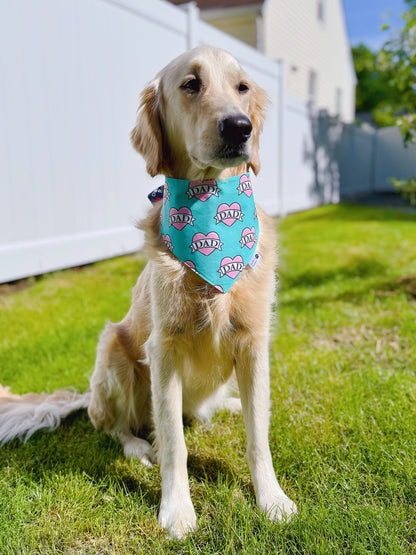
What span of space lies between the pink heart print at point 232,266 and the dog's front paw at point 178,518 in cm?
81

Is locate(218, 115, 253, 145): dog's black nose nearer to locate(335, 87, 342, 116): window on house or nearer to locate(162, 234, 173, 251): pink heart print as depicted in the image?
locate(162, 234, 173, 251): pink heart print

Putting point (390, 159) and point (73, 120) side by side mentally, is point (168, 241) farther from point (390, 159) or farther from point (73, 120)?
point (390, 159)

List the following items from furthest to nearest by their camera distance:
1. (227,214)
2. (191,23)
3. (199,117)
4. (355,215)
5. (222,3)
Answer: (222,3), (355,215), (191,23), (227,214), (199,117)

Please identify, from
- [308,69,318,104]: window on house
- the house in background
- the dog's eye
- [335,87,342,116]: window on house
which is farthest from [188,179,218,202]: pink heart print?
[335,87,342,116]: window on house

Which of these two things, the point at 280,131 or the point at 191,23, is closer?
the point at 191,23

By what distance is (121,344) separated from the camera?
7.21ft

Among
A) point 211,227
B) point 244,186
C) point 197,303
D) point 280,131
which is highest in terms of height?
point 244,186

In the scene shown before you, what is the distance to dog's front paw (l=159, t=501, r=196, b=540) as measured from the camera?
159 centimetres

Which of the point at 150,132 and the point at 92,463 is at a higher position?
the point at 150,132

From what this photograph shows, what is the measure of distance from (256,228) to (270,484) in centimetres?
95

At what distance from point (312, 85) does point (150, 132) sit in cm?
1487

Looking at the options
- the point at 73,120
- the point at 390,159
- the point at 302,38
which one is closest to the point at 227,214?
the point at 73,120

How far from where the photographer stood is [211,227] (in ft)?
5.87

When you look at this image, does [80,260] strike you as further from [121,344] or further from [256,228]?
[256,228]
